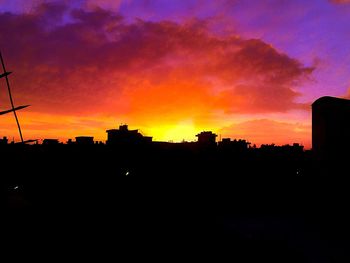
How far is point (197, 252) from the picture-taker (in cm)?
1369

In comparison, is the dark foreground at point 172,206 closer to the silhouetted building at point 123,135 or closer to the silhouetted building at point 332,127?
the silhouetted building at point 332,127

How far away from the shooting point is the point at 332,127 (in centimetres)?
1739

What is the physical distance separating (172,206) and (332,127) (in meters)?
11.6

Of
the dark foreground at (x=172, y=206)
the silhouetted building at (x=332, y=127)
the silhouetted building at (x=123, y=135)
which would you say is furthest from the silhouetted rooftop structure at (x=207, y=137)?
the silhouetted building at (x=332, y=127)

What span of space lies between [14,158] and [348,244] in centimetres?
1585

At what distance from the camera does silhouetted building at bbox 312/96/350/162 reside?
17.2 m

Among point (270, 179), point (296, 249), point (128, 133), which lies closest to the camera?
point (296, 249)

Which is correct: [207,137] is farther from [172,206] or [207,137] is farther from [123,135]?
[172,206]

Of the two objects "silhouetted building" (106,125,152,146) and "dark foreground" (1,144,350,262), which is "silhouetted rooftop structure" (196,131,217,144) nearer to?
"silhouetted building" (106,125,152,146)

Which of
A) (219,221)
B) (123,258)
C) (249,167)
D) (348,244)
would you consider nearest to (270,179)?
(249,167)

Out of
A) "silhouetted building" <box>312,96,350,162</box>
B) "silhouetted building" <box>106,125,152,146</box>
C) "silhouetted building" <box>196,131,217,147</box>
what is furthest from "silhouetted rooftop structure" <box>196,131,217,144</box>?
"silhouetted building" <box>312,96,350,162</box>

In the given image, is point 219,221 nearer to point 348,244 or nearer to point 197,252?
point 197,252

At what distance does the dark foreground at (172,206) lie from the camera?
43.7 ft

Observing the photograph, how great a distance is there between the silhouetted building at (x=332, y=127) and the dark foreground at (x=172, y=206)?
117cm
